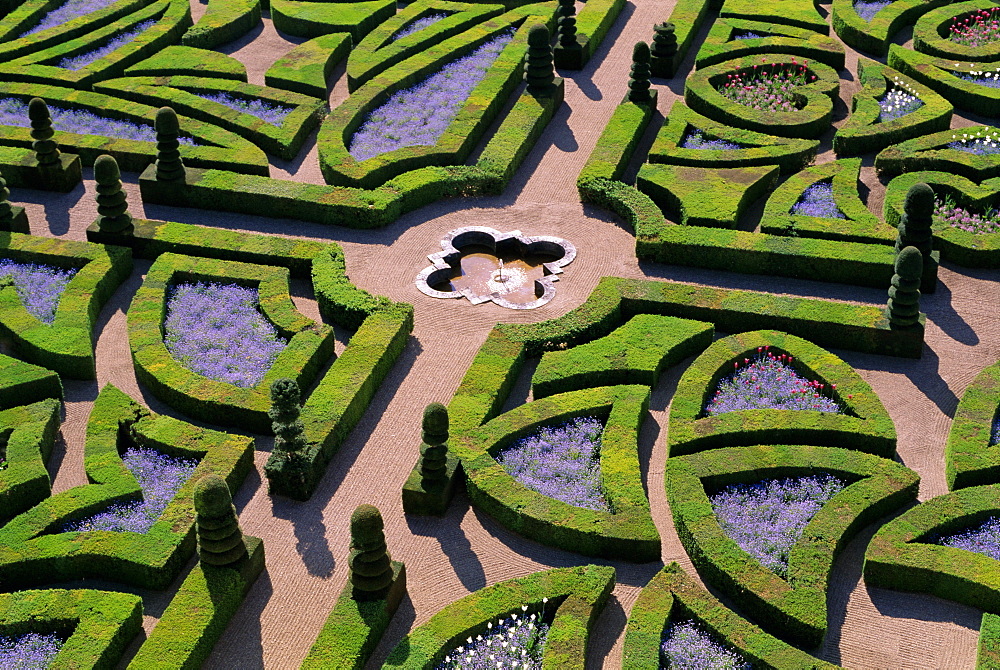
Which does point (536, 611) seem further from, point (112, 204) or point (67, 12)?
point (67, 12)

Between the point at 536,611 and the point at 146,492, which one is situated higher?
the point at 536,611

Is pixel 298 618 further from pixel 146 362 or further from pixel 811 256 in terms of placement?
pixel 811 256

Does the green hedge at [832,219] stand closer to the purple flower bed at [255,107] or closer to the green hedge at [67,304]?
the purple flower bed at [255,107]

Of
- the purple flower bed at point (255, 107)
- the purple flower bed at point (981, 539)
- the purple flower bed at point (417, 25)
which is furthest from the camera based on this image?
the purple flower bed at point (417, 25)

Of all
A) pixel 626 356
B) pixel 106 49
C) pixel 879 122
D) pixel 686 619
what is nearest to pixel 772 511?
pixel 686 619

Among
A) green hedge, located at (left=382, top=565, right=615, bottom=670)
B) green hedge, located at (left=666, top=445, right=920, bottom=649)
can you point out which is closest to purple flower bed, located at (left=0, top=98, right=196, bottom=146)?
green hedge, located at (left=382, top=565, right=615, bottom=670)

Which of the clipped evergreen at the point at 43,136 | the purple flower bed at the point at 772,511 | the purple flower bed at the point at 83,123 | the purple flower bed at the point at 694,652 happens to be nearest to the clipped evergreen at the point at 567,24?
the purple flower bed at the point at 83,123

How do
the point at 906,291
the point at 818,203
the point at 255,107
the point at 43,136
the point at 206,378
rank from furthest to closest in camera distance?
the point at 255,107
the point at 43,136
the point at 818,203
the point at 906,291
the point at 206,378
